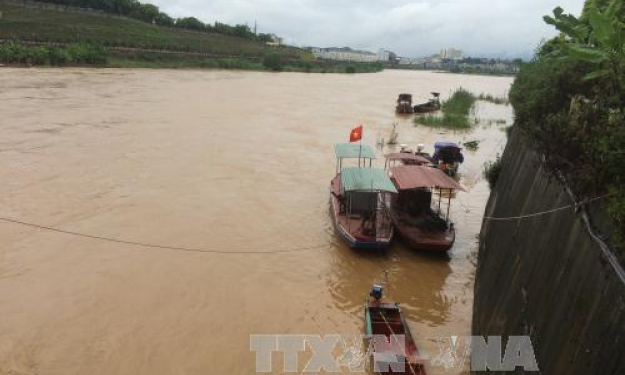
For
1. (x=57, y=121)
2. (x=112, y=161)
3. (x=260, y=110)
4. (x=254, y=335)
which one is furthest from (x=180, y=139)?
(x=254, y=335)

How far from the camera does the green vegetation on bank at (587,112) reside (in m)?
5.07

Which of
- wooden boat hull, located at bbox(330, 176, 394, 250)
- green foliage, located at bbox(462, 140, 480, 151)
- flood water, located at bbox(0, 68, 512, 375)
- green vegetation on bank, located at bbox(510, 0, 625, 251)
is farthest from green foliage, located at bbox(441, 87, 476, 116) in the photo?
green vegetation on bank, located at bbox(510, 0, 625, 251)

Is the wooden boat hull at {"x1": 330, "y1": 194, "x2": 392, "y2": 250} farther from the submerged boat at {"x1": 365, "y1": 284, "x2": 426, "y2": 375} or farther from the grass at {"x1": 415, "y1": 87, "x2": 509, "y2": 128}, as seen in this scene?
the grass at {"x1": 415, "y1": 87, "x2": 509, "y2": 128}

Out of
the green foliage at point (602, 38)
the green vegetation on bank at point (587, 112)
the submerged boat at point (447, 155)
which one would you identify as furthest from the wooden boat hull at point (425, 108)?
the green foliage at point (602, 38)

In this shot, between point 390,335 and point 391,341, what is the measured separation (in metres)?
0.18

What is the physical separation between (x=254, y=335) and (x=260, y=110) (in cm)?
2783

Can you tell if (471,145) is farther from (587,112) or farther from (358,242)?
(587,112)

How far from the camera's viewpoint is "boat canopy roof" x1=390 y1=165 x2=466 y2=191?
38.4ft

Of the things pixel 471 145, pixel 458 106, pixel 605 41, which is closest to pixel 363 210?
pixel 605 41

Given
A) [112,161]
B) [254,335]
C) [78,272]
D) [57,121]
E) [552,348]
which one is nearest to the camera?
[552,348]

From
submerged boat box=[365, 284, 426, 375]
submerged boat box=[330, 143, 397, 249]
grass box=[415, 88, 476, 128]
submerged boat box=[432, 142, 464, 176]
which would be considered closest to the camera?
submerged boat box=[365, 284, 426, 375]

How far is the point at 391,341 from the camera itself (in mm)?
8172

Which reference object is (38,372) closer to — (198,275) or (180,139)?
(198,275)

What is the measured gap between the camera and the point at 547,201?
22.5ft
